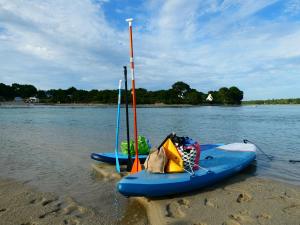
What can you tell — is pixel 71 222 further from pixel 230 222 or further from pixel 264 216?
pixel 264 216

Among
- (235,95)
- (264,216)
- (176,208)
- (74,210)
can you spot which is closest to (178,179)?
(176,208)

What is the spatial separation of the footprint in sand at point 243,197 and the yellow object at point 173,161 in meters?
1.37

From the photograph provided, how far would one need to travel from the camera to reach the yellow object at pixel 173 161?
6.66 meters

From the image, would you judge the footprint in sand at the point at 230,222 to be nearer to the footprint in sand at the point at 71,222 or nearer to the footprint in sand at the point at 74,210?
the footprint in sand at the point at 71,222

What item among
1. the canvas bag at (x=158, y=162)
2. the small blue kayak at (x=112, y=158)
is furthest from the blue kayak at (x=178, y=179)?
the small blue kayak at (x=112, y=158)

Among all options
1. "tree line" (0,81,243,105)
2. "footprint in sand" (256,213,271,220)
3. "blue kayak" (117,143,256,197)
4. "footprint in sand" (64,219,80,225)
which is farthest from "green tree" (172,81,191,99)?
"footprint in sand" (64,219,80,225)

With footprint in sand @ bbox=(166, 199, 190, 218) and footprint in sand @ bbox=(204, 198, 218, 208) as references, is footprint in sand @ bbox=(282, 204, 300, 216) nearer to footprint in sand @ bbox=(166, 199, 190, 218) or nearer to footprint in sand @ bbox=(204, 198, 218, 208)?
footprint in sand @ bbox=(204, 198, 218, 208)

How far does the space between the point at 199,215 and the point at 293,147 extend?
32.3 feet

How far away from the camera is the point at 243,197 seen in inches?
247

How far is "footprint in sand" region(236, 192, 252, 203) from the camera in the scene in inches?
239

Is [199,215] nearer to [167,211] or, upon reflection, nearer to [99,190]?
[167,211]

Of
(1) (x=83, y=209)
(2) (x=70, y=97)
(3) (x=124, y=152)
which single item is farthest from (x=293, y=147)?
(2) (x=70, y=97)

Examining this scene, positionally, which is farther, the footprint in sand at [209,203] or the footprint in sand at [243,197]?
the footprint in sand at [243,197]

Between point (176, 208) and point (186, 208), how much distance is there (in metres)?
0.19
